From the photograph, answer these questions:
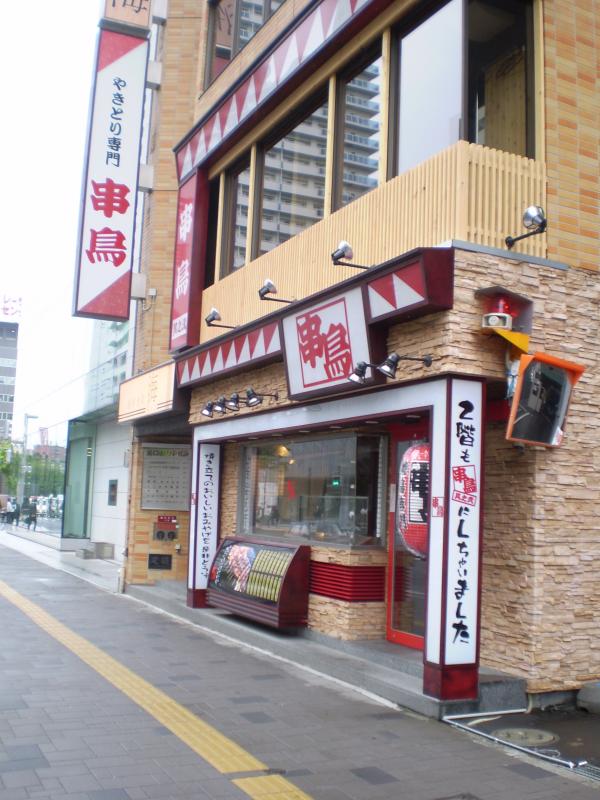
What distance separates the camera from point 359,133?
32.9ft

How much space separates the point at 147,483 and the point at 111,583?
9.09ft

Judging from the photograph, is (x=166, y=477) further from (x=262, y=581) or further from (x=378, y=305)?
(x=378, y=305)

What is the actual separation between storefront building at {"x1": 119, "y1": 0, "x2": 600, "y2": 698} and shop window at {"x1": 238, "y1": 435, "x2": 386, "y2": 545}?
33 mm

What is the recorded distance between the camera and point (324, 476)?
427 inches

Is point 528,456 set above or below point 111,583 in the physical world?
above

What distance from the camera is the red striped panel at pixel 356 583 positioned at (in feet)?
31.8

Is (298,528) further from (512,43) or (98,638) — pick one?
(512,43)

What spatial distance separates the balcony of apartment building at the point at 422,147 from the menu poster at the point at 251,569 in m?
3.28

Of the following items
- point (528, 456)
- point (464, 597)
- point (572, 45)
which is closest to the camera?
point (464, 597)

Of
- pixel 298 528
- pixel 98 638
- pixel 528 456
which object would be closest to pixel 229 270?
pixel 298 528

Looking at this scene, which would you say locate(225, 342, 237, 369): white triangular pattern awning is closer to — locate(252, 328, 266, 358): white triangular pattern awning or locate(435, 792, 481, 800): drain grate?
locate(252, 328, 266, 358): white triangular pattern awning

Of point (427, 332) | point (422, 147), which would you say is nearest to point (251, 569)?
point (427, 332)

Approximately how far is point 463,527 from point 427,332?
5.94 feet

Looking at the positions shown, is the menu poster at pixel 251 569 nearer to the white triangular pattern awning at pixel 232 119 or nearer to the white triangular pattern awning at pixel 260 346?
the white triangular pattern awning at pixel 260 346
